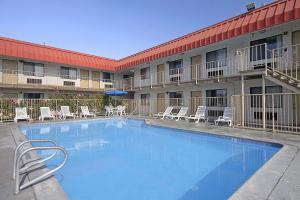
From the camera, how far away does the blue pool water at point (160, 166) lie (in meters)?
4.74

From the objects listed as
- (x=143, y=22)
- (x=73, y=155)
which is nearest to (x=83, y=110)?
(x=143, y=22)

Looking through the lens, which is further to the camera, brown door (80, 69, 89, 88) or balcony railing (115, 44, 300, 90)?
brown door (80, 69, 89, 88)

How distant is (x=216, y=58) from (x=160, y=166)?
11.9 meters

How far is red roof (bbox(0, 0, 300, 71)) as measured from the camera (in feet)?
36.5

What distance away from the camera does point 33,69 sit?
811 inches

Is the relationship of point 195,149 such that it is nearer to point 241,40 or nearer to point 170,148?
point 170,148

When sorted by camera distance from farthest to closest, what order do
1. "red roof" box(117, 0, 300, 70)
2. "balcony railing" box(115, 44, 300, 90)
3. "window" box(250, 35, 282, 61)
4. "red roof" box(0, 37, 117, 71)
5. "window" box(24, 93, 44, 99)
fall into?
"window" box(24, 93, 44, 99) < "red roof" box(0, 37, 117, 71) < "window" box(250, 35, 282, 61) < "balcony railing" box(115, 44, 300, 90) < "red roof" box(117, 0, 300, 70)

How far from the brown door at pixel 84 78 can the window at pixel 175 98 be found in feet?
35.7

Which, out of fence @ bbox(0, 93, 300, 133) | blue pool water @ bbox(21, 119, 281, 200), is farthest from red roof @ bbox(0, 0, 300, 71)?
blue pool water @ bbox(21, 119, 281, 200)

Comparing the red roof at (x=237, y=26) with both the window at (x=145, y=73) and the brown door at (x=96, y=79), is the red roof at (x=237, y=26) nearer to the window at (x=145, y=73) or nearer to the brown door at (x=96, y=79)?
the window at (x=145, y=73)

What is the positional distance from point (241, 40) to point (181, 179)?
39.4ft

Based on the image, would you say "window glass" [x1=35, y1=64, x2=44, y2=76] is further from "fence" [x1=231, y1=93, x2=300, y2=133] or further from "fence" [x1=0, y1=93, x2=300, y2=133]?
"fence" [x1=231, y1=93, x2=300, y2=133]

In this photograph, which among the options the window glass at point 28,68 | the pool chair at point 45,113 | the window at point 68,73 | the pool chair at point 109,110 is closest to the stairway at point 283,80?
the pool chair at point 109,110

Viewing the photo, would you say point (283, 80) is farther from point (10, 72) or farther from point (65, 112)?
point (10, 72)
